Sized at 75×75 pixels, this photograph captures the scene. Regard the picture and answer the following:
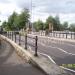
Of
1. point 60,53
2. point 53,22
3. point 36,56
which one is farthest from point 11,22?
point 36,56

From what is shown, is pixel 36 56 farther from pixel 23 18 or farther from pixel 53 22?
pixel 53 22

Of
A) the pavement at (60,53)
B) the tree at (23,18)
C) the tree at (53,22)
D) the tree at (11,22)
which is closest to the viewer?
the pavement at (60,53)

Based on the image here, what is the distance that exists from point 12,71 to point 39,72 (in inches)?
51.0

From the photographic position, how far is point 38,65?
38.4ft

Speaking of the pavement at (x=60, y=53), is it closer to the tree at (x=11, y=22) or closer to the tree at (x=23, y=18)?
the tree at (x=23, y=18)

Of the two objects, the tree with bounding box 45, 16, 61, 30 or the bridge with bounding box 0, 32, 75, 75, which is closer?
the bridge with bounding box 0, 32, 75, 75

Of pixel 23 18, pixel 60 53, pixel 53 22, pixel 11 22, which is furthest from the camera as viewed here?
pixel 53 22

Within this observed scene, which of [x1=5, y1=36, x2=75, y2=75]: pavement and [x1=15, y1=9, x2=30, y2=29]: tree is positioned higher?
[x1=15, y1=9, x2=30, y2=29]: tree

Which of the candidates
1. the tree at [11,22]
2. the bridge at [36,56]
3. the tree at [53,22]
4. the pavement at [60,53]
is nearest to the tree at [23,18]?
the tree at [11,22]

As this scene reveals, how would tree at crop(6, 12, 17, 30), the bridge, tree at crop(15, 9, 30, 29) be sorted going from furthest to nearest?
1. tree at crop(6, 12, 17, 30)
2. tree at crop(15, 9, 30, 29)
3. the bridge

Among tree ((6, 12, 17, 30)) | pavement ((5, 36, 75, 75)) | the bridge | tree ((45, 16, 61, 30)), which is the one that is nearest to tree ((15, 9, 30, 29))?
tree ((6, 12, 17, 30))

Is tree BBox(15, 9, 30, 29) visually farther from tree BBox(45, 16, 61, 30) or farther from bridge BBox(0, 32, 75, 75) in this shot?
bridge BBox(0, 32, 75, 75)

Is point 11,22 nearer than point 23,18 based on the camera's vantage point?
No

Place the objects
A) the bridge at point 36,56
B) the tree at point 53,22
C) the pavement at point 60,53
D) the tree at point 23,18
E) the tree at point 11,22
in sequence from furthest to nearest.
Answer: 1. the tree at point 53,22
2. the tree at point 11,22
3. the tree at point 23,18
4. the pavement at point 60,53
5. the bridge at point 36,56
